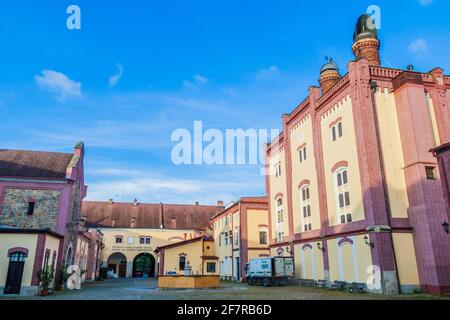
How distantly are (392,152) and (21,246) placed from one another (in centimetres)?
2424

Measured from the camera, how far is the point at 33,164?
2902 centimetres

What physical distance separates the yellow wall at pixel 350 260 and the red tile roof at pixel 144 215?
37.9 meters

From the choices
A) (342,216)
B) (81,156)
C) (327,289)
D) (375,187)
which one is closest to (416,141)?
(375,187)

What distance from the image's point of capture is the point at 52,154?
31359mm

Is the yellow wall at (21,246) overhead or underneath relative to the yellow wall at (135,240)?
underneath

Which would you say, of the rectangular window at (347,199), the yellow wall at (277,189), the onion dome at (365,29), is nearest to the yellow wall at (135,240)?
the yellow wall at (277,189)

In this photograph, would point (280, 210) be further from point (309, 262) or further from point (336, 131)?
point (336, 131)

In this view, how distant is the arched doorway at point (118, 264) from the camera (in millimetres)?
54969

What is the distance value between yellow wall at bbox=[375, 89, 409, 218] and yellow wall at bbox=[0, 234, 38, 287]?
2237 centimetres

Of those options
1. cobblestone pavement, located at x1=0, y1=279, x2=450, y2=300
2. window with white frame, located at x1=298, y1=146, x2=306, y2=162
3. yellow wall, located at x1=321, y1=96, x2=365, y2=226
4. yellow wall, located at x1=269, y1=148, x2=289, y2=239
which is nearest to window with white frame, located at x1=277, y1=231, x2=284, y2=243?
yellow wall, located at x1=269, y1=148, x2=289, y2=239

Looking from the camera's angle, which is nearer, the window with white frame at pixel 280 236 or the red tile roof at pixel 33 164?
the red tile roof at pixel 33 164

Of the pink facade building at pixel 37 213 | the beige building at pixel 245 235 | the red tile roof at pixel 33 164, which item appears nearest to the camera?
the pink facade building at pixel 37 213

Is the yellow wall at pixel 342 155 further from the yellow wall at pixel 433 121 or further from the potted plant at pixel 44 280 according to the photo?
the potted plant at pixel 44 280

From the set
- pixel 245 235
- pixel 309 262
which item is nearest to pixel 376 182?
pixel 309 262
